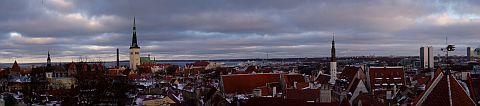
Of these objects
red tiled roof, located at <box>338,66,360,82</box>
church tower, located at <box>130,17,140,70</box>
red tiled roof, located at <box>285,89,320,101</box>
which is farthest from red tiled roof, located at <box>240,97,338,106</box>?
church tower, located at <box>130,17,140,70</box>

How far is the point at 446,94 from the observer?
18.3 m

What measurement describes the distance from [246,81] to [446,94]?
4285 cm

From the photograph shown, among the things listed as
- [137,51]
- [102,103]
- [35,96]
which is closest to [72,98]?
[102,103]

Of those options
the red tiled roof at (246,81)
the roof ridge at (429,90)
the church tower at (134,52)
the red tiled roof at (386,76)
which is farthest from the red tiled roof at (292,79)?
the church tower at (134,52)

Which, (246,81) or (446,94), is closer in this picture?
(446,94)

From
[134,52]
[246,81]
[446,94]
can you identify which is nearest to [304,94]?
[446,94]

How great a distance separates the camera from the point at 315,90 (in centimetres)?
3978

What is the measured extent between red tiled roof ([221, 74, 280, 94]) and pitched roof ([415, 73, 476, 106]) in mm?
40443

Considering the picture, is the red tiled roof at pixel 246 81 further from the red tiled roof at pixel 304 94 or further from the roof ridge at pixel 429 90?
the roof ridge at pixel 429 90

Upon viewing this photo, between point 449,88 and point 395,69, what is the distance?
38403 mm

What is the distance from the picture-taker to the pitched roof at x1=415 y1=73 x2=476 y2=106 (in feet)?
59.9

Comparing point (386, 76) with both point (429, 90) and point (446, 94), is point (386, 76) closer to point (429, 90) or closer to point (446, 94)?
point (429, 90)

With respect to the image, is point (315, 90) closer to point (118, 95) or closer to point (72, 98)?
point (118, 95)

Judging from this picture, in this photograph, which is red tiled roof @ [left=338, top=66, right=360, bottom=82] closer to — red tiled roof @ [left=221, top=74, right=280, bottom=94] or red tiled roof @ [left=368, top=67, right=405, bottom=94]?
red tiled roof @ [left=368, top=67, right=405, bottom=94]
